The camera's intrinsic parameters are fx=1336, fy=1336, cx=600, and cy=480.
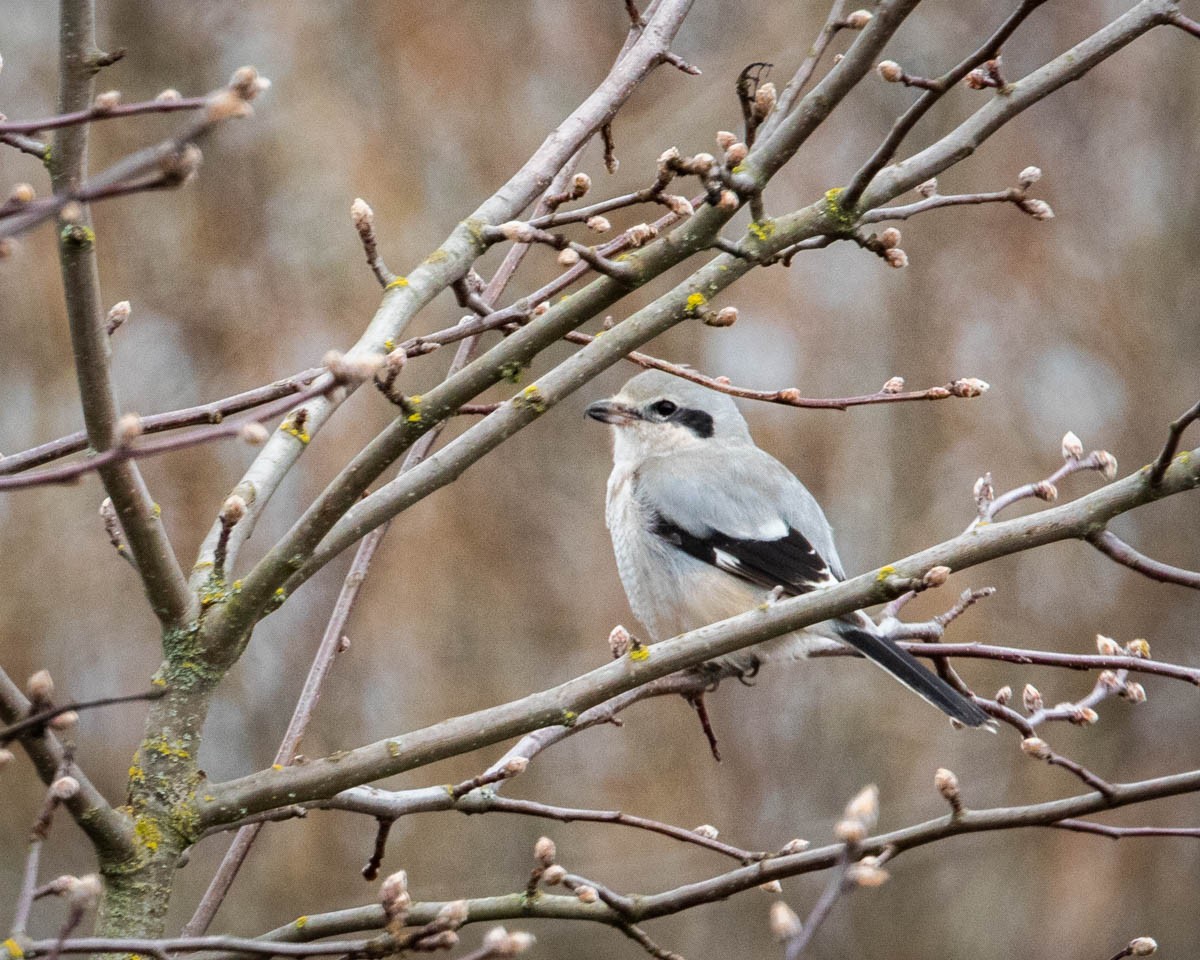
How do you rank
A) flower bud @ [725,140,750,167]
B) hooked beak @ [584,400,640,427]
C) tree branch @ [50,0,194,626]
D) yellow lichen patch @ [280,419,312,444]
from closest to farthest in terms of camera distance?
1. tree branch @ [50,0,194,626]
2. flower bud @ [725,140,750,167]
3. yellow lichen patch @ [280,419,312,444]
4. hooked beak @ [584,400,640,427]

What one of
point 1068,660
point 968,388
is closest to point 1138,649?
point 1068,660

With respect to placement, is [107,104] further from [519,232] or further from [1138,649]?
[1138,649]

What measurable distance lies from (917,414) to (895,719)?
1.78 metres

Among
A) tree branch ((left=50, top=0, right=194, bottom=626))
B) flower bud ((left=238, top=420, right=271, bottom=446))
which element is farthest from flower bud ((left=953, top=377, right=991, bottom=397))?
flower bud ((left=238, top=420, right=271, bottom=446))

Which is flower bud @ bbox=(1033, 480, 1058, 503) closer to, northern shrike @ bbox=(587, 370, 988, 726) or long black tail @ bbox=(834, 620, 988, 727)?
long black tail @ bbox=(834, 620, 988, 727)

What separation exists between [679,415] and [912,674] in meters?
1.58

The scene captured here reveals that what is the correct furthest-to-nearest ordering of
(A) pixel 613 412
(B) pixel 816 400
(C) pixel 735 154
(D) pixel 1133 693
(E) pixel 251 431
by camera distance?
(A) pixel 613 412 → (D) pixel 1133 693 → (B) pixel 816 400 → (C) pixel 735 154 → (E) pixel 251 431

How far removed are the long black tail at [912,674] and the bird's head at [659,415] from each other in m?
1.37

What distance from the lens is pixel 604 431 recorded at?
7785 millimetres

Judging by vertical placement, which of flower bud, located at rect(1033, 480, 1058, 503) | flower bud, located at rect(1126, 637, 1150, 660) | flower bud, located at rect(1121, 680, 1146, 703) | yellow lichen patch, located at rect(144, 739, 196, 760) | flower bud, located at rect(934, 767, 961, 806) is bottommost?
flower bud, located at rect(934, 767, 961, 806)

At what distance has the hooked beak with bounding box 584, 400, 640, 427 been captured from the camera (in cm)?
473

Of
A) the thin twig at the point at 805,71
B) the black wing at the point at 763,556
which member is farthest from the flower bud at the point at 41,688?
the black wing at the point at 763,556

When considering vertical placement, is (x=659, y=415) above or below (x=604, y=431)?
below

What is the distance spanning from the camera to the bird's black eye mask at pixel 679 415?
4.75 metres
